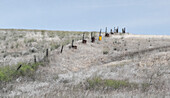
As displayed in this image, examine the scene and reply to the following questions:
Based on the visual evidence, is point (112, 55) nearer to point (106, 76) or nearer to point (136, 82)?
point (106, 76)

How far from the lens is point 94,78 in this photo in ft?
45.3

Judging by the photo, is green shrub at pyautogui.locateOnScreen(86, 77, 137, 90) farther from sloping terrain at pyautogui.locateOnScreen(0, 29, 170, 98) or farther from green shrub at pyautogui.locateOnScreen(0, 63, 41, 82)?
green shrub at pyautogui.locateOnScreen(0, 63, 41, 82)

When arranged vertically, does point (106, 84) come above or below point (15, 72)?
above

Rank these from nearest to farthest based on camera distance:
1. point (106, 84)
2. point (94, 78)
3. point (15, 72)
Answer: point (106, 84)
point (94, 78)
point (15, 72)

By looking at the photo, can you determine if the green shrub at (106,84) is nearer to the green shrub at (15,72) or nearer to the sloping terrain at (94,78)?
the sloping terrain at (94,78)

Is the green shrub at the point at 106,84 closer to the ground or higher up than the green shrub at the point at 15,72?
higher up

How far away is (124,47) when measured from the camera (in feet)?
95.0

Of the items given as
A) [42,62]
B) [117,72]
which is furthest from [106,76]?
[42,62]

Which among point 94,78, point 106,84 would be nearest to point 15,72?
point 94,78

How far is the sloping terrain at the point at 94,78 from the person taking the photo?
398 inches

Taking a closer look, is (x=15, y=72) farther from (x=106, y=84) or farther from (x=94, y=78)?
(x=106, y=84)

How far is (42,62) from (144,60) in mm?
7567

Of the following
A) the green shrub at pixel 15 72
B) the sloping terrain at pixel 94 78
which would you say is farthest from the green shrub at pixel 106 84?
the green shrub at pixel 15 72

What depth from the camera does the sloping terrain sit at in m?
10.1
